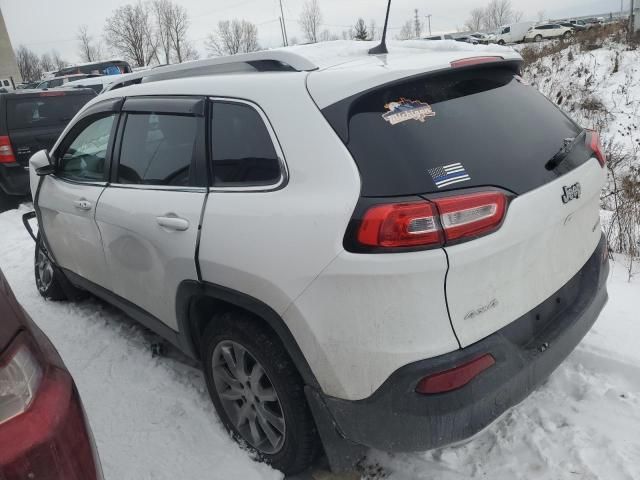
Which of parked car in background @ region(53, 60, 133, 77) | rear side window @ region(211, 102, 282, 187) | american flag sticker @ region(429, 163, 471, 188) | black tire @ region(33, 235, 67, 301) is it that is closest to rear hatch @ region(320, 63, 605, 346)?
american flag sticker @ region(429, 163, 471, 188)

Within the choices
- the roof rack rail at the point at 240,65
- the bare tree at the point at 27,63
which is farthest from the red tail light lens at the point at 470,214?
the bare tree at the point at 27,63

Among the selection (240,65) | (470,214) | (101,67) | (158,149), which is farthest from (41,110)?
(101,67)

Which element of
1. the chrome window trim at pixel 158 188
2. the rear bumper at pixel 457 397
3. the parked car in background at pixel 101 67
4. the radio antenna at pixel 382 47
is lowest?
the rear bumper at pixel 457 397

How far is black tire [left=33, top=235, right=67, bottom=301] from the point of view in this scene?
4254 millimetres

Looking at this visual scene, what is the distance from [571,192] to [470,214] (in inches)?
25.5

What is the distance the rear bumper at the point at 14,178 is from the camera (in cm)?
795

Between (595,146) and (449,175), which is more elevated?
(449,175)

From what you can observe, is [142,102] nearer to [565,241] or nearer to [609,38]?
[565,241]

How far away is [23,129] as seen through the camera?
8.08 m

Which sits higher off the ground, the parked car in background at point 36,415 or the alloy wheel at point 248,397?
the parked car in background at point 36,415

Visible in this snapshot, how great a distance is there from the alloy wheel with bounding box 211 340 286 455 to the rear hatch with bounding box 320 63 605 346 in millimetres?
972

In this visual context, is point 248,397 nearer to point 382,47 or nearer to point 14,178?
point 382,47

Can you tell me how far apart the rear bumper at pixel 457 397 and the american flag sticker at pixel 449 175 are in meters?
0.58

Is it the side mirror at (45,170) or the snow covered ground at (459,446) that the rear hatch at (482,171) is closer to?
the snow covered ground at (459,446)
